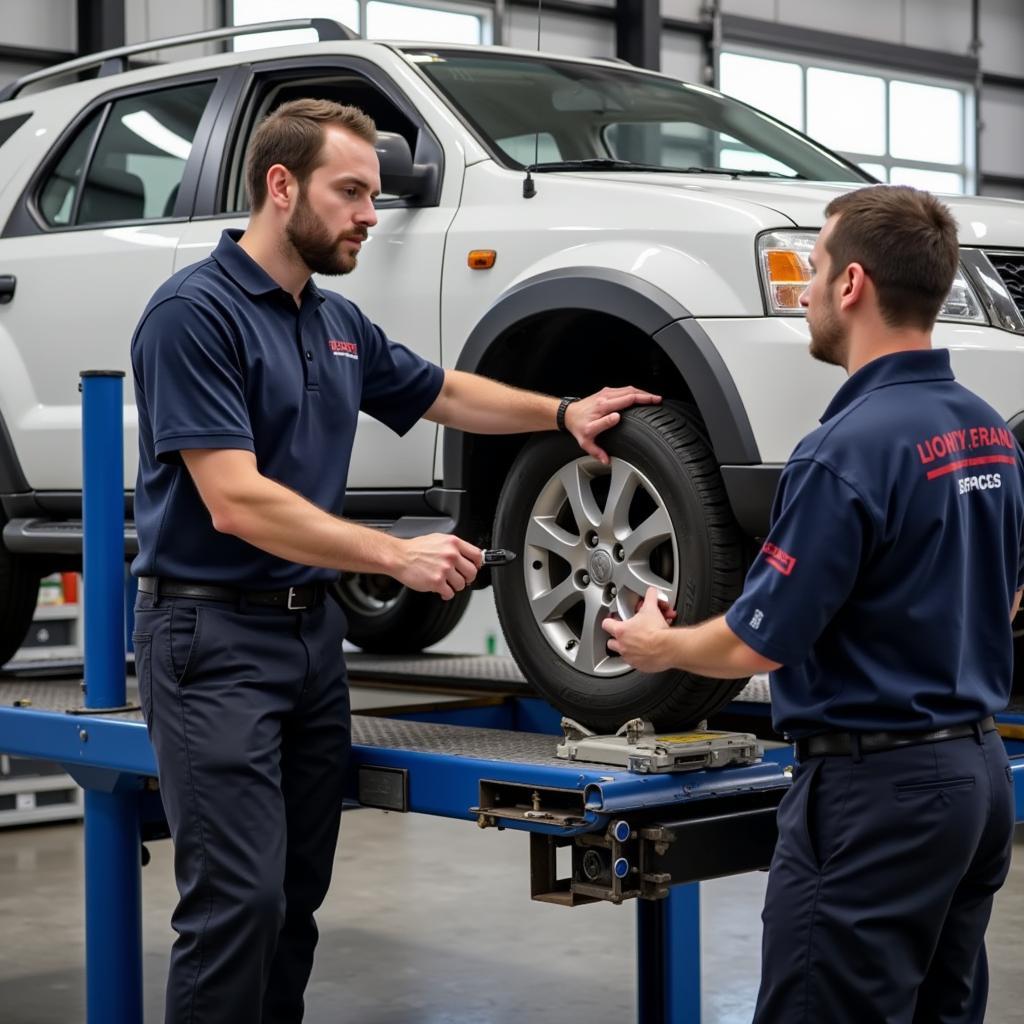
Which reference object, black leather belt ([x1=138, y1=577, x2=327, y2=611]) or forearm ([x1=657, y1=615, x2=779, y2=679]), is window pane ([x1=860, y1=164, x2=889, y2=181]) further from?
forearm ([x1=657, y1=615, x2=779, y2=679])

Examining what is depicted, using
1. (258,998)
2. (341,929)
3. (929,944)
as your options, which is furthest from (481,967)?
(929,944)

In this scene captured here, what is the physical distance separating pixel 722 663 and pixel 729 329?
1.00 metres

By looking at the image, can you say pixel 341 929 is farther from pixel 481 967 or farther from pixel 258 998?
pixel 258 998

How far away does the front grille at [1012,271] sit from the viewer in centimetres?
349

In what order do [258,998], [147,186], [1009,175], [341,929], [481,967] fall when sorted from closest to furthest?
[258,998], [147,186], [481,967], [341,929], [1009,175]

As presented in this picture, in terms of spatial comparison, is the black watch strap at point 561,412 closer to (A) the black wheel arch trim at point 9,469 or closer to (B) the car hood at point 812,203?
(B) the car hood at point 812,203

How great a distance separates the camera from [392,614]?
5781 mm

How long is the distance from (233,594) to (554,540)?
696mm

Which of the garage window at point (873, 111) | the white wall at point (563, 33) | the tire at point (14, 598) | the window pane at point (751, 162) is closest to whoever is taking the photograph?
the window pane at point (751, 162)

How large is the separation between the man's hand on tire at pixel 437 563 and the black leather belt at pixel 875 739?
732 millimetres

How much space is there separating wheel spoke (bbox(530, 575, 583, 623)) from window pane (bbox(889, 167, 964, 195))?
13750 mm

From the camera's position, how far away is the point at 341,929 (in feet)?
20.1

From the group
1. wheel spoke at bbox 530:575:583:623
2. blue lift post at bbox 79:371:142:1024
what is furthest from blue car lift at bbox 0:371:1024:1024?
wheel spoke at bbox 530:575:583:623

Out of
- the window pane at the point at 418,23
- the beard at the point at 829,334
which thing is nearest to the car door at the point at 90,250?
the beard at the point at 829,334
